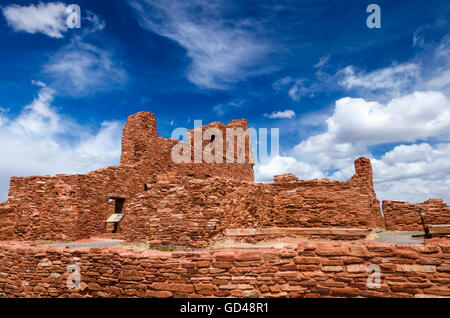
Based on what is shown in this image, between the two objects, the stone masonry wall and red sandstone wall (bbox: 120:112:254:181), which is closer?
the stone masonry wall

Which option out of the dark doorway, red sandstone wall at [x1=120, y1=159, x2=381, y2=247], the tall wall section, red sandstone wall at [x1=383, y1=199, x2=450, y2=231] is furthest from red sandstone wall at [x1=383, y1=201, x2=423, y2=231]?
the dark doorway

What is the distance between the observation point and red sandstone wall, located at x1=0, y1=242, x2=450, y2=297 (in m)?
4.67

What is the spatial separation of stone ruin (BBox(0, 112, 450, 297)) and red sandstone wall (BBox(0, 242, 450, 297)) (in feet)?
0.06

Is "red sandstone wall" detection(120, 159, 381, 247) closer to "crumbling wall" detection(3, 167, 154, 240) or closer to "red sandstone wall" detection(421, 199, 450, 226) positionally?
"red sandstone wall" detection(421, 199, 450, 226)

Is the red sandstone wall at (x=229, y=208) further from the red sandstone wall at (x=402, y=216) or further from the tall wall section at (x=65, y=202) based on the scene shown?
the red sandstone wall at (x=402, y=216)

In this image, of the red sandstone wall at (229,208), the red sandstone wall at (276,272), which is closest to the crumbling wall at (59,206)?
the red sandstone wall at (229,208)

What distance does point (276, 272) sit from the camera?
5.28m

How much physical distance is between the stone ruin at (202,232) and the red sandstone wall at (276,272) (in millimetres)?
19

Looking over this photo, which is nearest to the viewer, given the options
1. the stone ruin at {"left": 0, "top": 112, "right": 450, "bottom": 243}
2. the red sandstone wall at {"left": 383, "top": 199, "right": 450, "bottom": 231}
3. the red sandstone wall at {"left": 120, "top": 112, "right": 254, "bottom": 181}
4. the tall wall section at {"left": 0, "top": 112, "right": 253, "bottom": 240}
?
the stone ruin at {"left": 0, "top": 112, "right": 450, "bottom": 243}

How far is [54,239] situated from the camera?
1466 cm

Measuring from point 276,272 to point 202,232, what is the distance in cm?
409

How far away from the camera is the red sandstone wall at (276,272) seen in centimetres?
467

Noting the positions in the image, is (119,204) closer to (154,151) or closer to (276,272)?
(154,151)
